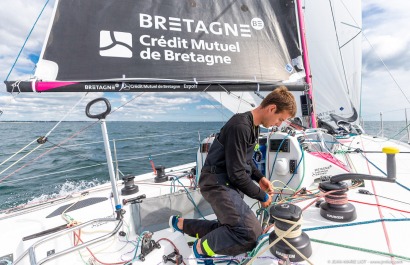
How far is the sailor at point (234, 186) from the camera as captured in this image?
1427 millimetres

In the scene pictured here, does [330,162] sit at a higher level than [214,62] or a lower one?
lower

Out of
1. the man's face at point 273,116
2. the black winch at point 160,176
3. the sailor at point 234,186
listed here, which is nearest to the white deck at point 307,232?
the sailor at point 234,186

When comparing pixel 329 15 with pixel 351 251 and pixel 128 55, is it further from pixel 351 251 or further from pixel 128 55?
pixel 351 251

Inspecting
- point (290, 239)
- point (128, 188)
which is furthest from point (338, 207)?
point (128, 188)

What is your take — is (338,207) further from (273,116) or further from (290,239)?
(273,116)

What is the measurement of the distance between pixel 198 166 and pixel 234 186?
0.96 metres

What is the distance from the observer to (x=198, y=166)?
258cm

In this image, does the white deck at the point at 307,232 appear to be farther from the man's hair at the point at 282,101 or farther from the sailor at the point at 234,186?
the man's hair at the point at 282,101

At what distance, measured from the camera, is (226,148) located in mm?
1581

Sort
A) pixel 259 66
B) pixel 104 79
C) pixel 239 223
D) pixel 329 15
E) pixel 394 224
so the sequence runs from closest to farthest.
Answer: pixel 394 224, pixel 239 223, pixel 104 79, pixel 259 66, pixel 329 15

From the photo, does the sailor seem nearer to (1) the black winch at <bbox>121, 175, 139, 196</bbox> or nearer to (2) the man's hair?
(2) the man's hair

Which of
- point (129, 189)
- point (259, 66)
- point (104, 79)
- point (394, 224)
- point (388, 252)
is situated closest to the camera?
point (388, 252)

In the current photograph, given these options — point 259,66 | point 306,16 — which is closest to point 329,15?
point 306,16

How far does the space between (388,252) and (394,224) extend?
33cm
